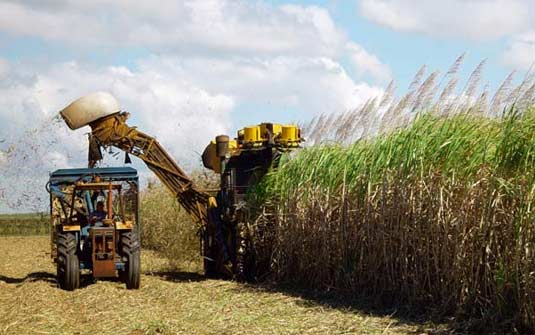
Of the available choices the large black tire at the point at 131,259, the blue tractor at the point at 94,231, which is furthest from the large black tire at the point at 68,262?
the large black tire at the point at 131,259

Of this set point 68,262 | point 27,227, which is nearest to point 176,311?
point 68,262

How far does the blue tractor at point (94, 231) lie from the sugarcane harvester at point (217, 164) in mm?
631

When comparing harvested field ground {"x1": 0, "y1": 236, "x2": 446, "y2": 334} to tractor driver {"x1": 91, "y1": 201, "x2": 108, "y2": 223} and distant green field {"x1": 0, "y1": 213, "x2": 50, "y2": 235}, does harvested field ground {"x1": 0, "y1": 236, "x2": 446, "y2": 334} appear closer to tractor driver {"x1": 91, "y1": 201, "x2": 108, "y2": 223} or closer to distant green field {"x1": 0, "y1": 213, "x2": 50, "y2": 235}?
tractor driver {"x1": 91, "y1": 201, "x2": 108, "y2": 223}

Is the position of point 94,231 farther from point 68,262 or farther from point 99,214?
point 99,214

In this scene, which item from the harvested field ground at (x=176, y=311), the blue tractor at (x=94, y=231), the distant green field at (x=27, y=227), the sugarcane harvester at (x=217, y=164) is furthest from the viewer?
the distant green field at (x=27, y=227)

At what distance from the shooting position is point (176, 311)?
1166 cm

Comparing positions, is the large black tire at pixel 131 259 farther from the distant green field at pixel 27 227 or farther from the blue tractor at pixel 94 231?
the distant green field at pixel 27 227

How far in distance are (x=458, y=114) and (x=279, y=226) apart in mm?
4233

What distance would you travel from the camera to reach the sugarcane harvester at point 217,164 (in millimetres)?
14742

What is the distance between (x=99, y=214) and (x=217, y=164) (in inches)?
91.1

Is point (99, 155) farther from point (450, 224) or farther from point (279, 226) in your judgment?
point (450, 224)

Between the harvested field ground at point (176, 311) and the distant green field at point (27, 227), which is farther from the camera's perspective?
the distant green field at point (27, 227)

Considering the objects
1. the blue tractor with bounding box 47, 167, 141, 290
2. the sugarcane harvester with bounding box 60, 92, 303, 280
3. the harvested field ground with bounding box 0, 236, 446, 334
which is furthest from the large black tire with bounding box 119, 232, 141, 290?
the sugarcane harvester with bounding box 60, 92, 303, 280

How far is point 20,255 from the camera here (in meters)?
24.0
